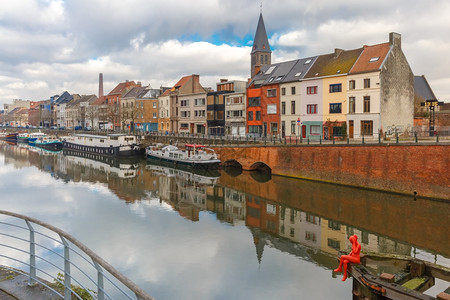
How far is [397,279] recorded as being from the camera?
1212 cm

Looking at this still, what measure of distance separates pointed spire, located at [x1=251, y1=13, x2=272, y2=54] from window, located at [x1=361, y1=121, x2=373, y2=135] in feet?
156

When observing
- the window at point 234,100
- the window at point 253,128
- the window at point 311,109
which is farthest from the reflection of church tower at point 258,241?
the window at point 234,100

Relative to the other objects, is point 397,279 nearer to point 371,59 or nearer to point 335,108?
point 371,59

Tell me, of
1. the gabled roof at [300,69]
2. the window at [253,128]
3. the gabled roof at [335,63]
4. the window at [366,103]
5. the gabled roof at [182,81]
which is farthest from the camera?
the gabled roof at [182,81]

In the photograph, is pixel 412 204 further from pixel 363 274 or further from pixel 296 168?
pixel 363 274

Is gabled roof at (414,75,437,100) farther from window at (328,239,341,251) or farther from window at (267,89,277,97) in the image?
window at (328,239,341,251)

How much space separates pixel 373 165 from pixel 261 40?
198 feet

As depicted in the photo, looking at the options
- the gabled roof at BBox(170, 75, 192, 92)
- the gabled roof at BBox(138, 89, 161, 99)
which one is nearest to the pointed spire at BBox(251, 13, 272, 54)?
the gabled roof at BBox(170, 75, 192, 92)

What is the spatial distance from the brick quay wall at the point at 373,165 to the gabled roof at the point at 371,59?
1324cm

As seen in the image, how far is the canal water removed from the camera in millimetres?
15188

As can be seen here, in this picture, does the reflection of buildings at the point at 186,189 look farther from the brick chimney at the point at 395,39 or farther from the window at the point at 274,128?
the brick chimney at the point at 395,39

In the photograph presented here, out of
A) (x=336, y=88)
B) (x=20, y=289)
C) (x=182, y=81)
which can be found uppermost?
(x=182, y=81)

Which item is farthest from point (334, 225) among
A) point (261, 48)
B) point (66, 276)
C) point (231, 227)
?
point (261, 48)

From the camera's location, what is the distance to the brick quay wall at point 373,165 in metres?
27.0
